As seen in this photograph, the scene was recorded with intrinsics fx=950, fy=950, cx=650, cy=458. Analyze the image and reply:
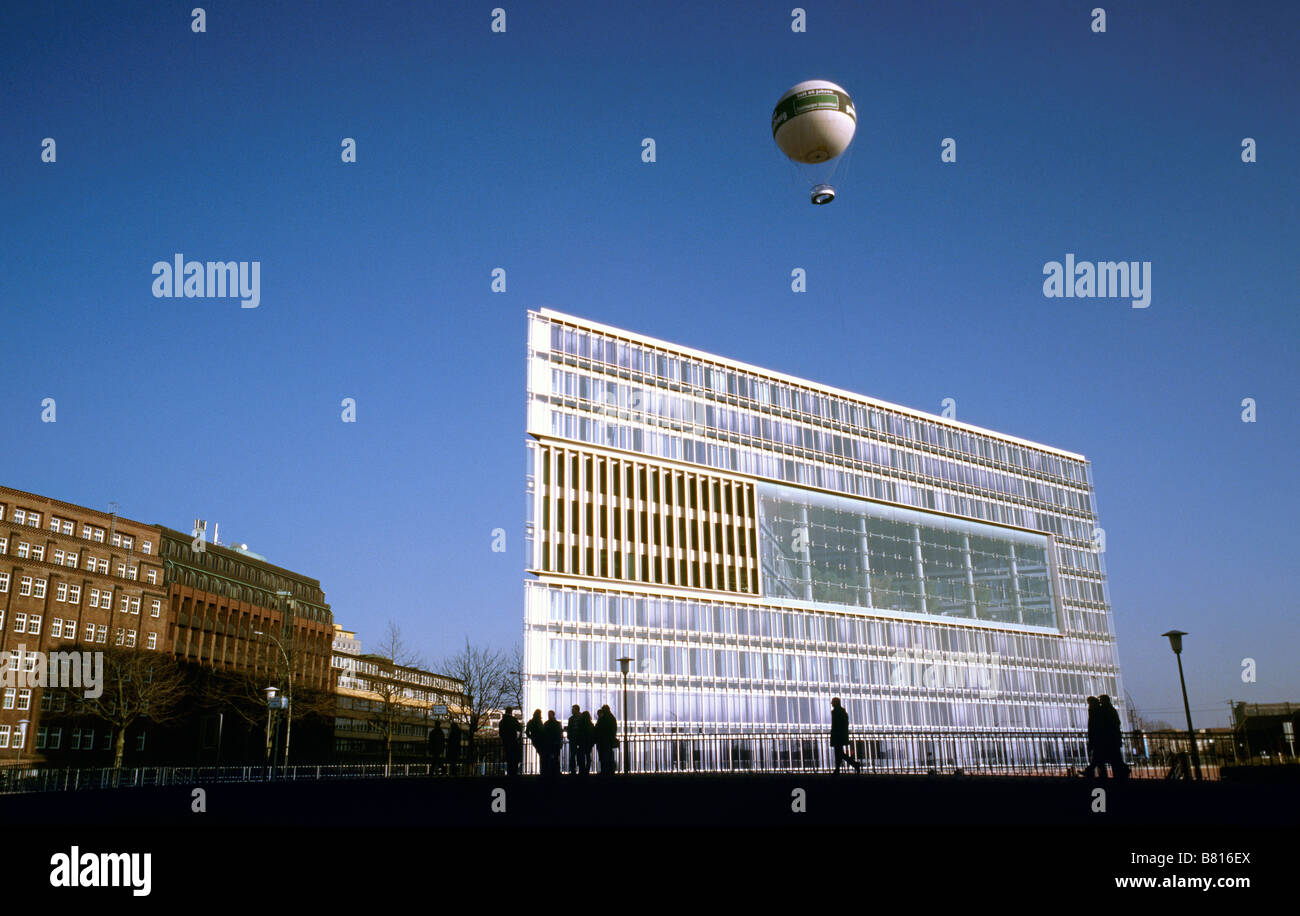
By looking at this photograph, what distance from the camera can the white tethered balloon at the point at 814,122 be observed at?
2830 cm

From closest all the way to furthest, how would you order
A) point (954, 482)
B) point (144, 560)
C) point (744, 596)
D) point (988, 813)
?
point (988, 813)
point (744, 596)
point (144, 560)
point (954, 482)

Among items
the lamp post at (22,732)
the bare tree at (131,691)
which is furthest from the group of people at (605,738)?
the lamp post at (22,732)

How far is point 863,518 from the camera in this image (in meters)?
83.7

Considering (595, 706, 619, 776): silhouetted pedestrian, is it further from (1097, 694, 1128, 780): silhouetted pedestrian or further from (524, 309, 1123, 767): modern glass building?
(524, 309, 1123, 767): modern glass building

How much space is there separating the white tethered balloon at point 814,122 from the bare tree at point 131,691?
59623 millimetres

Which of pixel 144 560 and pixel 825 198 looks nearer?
pixel 825 198

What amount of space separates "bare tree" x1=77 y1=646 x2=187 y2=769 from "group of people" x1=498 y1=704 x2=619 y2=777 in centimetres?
4968

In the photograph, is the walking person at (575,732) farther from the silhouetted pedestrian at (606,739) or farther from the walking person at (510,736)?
the walking person at (510,736)

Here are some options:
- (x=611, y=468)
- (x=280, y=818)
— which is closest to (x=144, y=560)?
(x=611, y=468)

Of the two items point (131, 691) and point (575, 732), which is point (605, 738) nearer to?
point (575, 732)

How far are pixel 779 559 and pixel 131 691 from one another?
166ft

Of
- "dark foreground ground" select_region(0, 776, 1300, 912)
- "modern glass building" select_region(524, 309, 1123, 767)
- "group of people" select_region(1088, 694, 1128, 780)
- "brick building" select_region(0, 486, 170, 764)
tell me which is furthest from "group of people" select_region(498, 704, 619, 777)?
"brick building" select_region(0, 486, 170, 764)
